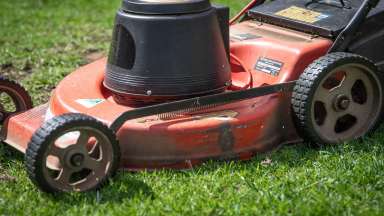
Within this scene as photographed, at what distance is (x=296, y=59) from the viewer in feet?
11.8

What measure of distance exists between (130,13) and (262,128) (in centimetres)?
81

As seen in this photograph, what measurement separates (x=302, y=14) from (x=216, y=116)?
879 mm

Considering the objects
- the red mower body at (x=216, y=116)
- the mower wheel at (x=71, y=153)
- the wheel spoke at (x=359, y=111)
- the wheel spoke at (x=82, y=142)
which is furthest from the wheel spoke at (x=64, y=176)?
the wheel spoke at (x=359, y=111)

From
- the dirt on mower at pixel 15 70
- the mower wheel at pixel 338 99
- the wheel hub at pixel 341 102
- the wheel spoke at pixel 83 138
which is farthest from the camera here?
the dirt on mower at pixel 15 70

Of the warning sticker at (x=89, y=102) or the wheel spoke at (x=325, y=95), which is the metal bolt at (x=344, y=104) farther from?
the warning sticker at (x=89, y=102)

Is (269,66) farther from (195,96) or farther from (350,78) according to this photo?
(195,96)

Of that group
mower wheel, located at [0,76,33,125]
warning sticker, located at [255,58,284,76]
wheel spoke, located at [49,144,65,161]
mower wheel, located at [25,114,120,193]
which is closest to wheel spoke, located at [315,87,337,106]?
warning sticker, located at [255,58,284,76]

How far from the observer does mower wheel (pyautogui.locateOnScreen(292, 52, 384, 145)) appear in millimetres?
3395

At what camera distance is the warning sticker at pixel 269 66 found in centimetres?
364

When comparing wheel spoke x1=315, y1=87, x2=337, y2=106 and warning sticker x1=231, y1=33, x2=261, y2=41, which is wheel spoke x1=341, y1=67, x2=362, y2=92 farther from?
warning sticker x1=231, y1=33, x2=261, y2=41

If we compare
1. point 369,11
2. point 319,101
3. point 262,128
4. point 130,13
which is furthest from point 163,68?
point 369,11

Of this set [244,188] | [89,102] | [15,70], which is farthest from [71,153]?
[15,70]

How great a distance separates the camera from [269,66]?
3.68 meters

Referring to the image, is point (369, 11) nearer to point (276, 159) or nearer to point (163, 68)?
point (276, 159)
